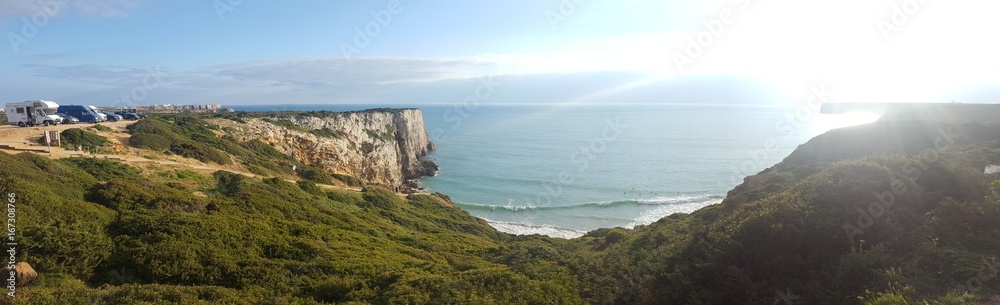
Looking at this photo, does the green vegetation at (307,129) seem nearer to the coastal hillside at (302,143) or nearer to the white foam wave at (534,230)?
the coastal hillside at (302,143)

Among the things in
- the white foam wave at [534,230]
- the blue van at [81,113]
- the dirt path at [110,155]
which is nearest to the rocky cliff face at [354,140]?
the blue van at [81,113]

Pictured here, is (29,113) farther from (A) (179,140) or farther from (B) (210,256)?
(B) (210,256)

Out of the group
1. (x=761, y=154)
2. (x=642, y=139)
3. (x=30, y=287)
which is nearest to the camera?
(x=30, y=287)

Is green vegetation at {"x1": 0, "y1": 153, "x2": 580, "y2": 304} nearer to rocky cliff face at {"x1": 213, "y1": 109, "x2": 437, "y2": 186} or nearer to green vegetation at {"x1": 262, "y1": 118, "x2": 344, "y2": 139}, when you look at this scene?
rocky cliff face at {"x1": 213, "y1": 109, "x2": 437, "y2": 186}

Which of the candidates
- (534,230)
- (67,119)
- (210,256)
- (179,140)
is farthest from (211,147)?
(534,230)

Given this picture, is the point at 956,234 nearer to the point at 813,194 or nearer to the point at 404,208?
the point at 813,194

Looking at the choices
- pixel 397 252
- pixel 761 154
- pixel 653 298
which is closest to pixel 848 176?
pixel 653 298
